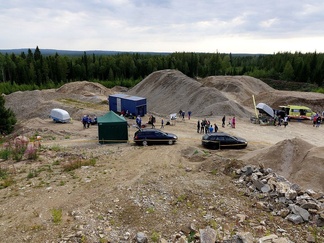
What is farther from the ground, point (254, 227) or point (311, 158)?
point (311, 158)

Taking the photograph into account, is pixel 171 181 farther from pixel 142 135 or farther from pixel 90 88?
pixel 90 88

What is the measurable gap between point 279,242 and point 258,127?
23.9m

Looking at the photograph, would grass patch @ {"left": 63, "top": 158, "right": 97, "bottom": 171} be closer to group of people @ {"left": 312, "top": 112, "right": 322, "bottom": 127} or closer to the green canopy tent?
the green canopy tent

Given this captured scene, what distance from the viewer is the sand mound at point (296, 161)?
14.3 m

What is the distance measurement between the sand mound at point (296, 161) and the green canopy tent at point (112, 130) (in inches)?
421

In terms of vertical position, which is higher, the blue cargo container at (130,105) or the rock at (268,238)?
the blue cargo container at (130,105)

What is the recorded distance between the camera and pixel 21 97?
178 feet

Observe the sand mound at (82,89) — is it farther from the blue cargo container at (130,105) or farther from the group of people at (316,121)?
the group of people at (316,121)

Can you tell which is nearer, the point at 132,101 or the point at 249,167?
the point at 249,167

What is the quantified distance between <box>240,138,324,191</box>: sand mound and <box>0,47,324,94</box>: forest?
53.8 metres

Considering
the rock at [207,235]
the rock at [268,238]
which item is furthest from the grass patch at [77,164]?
the rock at [268,238]

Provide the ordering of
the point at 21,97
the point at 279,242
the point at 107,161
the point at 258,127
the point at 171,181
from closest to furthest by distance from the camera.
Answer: the point at 279,242 < the point at 171,181 < the point at 107,161 < the point at 258,127 < the point at 21,97

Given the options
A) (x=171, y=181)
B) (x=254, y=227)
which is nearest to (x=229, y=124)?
(x=171, y=181)

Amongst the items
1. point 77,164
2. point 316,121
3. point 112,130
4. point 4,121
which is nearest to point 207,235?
point 77,164
